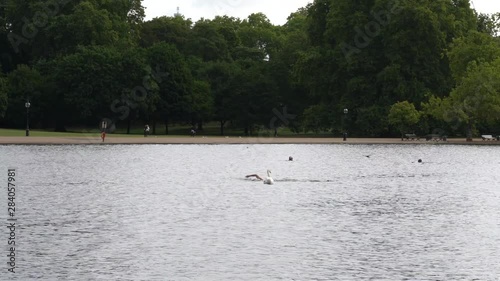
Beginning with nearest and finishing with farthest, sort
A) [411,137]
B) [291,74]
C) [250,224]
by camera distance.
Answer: [250,224] → [411,137] → [291,74]

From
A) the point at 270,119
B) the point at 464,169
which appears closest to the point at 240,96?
the point at 270,119

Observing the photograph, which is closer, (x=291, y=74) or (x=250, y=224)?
(x=250, y=224)

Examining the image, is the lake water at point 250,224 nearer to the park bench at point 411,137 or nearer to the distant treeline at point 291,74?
the park bench at point 411,137

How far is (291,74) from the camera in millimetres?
112312

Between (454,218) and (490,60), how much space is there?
2791 inches

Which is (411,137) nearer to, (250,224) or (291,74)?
(291,74)

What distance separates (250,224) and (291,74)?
8800 centimetres

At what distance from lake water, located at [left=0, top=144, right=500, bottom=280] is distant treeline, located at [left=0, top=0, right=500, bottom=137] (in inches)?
1924

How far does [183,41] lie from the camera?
5709 inches

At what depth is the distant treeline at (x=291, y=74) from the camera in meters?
95.8

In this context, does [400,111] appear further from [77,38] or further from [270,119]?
[77,38]

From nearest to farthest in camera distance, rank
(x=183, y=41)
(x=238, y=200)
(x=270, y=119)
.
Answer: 1. (x=238, y=200)
2. (x=270, y=119)
3. (x=183, y=41)

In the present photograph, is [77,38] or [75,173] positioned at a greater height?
[77,38]

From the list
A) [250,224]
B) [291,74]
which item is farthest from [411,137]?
[250,224]
